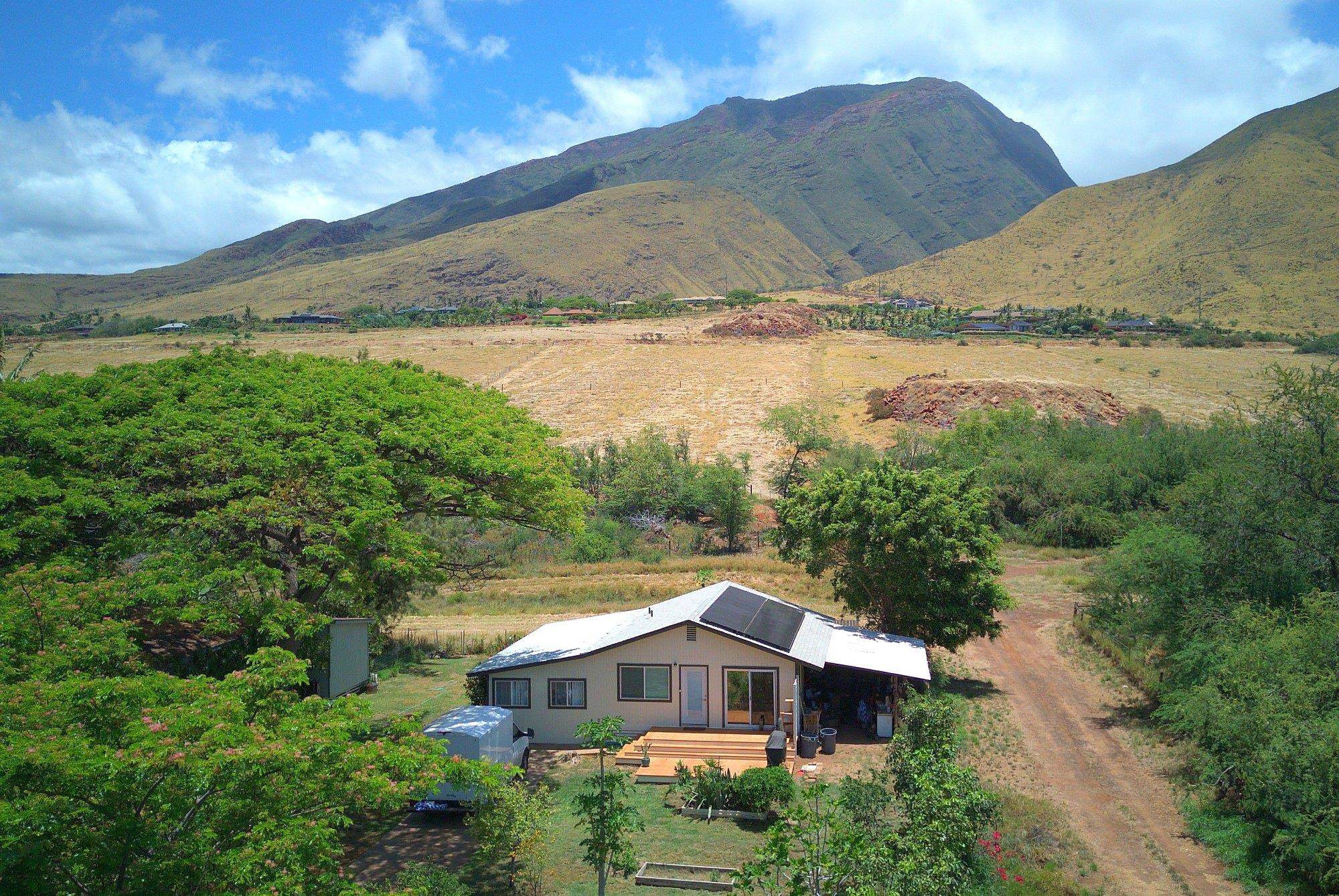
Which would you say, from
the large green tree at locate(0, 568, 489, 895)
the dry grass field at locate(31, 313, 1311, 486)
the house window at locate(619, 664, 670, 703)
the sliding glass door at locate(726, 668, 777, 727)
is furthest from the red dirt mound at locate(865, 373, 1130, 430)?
the large green tree at locate(0, 568, 489, 895)

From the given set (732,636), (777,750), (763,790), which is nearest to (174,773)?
(763,790)

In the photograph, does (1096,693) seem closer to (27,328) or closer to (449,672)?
(449,672)

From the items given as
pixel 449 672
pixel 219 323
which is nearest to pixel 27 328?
pixel 219 323

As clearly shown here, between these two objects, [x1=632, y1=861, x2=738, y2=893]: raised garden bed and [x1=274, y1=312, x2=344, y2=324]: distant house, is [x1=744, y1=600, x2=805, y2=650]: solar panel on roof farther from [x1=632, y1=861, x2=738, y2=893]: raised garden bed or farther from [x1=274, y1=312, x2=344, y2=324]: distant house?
[x1=274, y1=312, x2=344, y2=324]: distant house

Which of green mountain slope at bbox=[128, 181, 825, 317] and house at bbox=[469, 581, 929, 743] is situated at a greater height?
green mountain slope at bbox=[128, 181, 825, 317]

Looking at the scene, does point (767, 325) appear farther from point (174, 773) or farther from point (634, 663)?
→ point (174, 773)

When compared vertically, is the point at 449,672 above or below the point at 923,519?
below

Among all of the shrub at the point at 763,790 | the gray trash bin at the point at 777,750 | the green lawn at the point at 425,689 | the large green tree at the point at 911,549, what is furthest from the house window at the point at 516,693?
the large green tree at the point at 911,549
